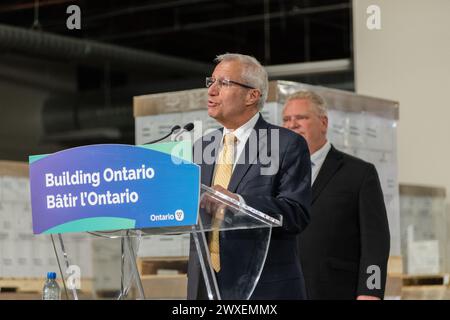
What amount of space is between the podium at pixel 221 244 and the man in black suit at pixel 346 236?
2.78 ft

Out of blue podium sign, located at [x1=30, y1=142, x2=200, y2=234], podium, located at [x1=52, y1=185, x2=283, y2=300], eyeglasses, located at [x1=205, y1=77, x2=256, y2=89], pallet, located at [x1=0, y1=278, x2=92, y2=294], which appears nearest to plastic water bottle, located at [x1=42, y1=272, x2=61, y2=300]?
podium, located at [x1=52, y1=185, x2=283, y2=300]

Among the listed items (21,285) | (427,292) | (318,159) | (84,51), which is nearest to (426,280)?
(427,292)

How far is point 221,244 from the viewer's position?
8.11ft

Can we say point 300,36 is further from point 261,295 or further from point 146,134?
point 261,295

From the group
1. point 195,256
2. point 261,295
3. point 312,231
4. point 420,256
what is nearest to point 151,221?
point 195,256

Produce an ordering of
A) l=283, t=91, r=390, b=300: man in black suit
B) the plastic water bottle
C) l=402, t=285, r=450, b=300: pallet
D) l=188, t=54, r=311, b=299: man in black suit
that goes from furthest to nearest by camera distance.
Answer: l=402, t=285, r=450, b=300: pallet → l=283, t=91, r=390, b=300: man in black suit → the plastic water bottle → l=188, t=54, r=311, b=299: man in black suit

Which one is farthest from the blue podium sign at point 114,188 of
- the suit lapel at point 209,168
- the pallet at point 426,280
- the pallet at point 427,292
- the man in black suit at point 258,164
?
the pallet at point 426,280

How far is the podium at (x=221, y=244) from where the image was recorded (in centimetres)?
234

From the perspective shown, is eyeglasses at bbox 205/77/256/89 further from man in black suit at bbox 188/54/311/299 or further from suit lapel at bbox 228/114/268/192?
suit lapel at bbox 228/114/268/192

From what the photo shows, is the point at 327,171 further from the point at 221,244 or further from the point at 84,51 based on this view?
the point at 84,51

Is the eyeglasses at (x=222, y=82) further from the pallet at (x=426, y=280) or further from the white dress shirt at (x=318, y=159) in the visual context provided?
the pallet at (x=426, y=280)

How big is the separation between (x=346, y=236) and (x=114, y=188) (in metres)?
1.17

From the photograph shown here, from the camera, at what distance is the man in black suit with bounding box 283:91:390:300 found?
3238 millimetres

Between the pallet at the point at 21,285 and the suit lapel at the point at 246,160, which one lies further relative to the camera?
the pallet at the point at 21,285
